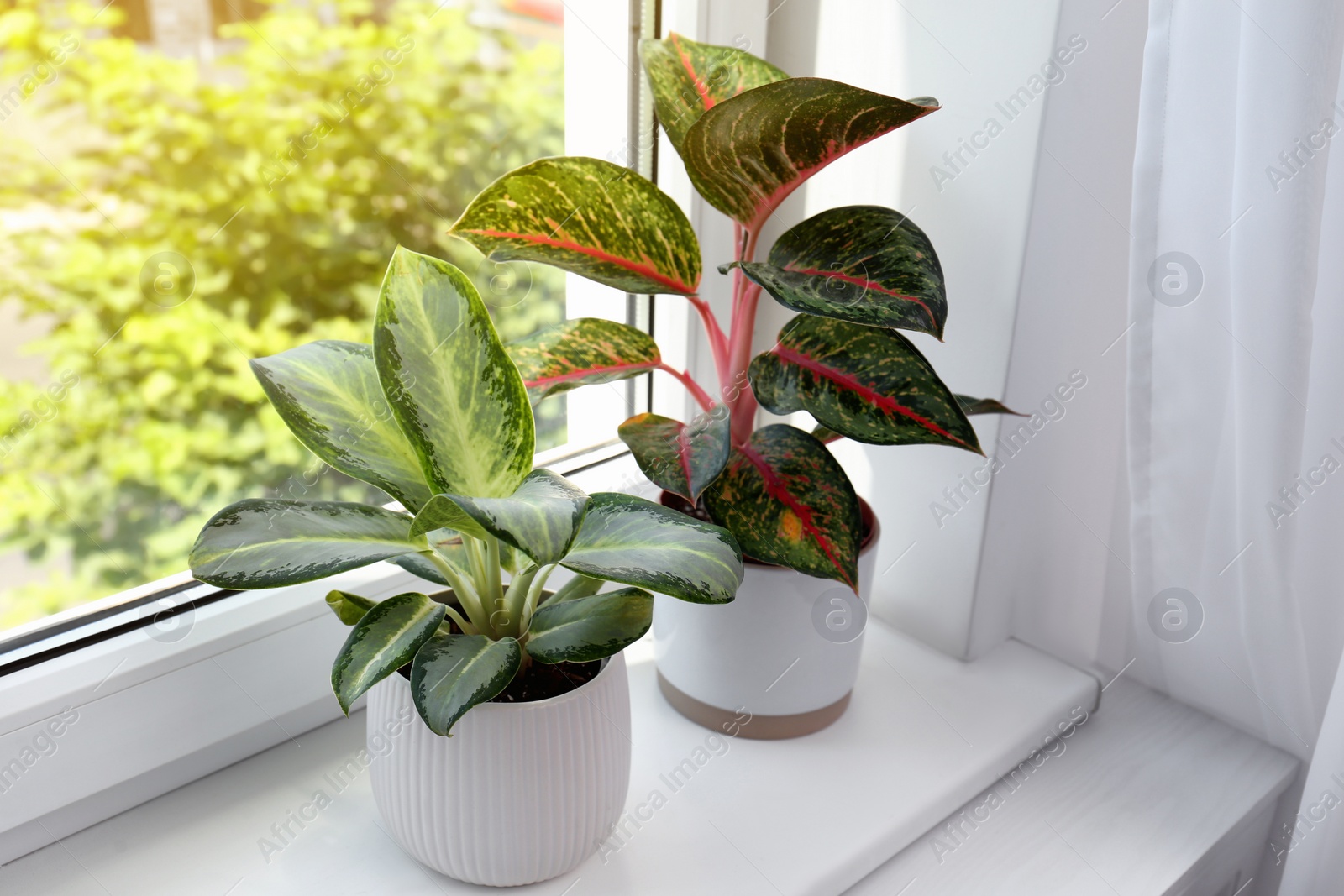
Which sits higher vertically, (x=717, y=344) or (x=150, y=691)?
(x=717, y=344)

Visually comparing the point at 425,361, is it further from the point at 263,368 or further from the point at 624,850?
the point at 624,850

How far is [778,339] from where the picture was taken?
0.71m

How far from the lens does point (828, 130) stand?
599mm

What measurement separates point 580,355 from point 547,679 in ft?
0.79

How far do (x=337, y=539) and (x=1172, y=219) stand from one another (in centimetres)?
61

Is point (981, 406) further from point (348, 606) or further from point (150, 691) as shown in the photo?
point (150, 691)

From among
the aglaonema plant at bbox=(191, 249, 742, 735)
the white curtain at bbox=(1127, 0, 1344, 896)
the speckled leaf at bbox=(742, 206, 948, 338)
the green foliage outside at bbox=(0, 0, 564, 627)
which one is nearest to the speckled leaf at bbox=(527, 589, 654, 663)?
the aglaonema plant at bbox=(191, 249, 742, 735)

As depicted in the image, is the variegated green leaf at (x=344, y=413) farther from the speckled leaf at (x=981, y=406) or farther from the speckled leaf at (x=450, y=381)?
the speckled leaf at (x=981, y=406)

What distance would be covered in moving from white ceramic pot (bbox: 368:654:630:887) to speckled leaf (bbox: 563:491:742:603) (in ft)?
0.35

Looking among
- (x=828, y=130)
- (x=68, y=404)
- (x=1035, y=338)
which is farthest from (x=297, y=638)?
(x=1035, y=338)

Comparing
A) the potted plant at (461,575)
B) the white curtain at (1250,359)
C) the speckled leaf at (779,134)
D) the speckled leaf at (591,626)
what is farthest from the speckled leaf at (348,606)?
the white curtain at (1250,359)

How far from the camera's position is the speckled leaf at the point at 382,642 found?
52cm

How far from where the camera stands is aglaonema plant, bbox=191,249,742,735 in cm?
52

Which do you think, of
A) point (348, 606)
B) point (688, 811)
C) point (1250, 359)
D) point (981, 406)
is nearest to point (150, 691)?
point (348, 606)
